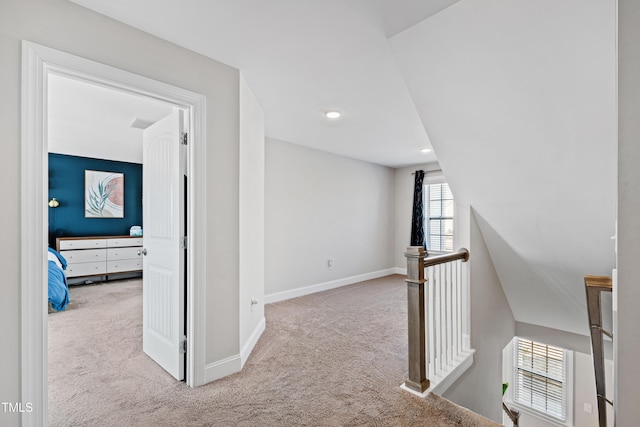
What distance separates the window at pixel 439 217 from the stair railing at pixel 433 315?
10.0 feet

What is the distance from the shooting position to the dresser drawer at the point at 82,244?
16.9ft

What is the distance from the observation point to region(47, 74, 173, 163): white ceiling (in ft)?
9.07

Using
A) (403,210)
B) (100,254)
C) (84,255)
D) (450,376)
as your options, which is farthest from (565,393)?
(84,255)

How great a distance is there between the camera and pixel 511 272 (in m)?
3.15

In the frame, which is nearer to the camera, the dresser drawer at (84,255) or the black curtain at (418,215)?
the dresser drawer at (84,255)

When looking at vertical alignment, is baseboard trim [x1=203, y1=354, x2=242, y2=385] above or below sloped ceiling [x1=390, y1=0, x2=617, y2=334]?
below

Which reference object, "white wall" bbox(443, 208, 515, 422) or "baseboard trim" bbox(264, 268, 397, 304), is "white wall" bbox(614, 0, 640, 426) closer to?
"white wall" bbox(443, 208, 515, 422)

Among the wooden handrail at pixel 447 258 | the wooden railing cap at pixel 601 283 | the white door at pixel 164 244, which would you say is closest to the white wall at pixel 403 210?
the wooden handrail at pixel 447 258

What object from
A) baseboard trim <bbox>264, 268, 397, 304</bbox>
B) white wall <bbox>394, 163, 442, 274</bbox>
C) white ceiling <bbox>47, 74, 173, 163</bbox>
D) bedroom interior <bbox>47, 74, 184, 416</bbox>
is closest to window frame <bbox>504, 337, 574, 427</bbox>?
white wall <bbox>394, 163, 442, 274</bbox>

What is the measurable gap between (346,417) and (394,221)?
191 inches

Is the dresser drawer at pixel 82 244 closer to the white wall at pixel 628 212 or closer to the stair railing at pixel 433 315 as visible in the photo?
the stair railing at pixel 433 315

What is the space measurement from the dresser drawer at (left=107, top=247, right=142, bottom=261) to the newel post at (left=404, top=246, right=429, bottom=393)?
5.48 meters

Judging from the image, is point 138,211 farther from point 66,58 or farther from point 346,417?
point 346,417

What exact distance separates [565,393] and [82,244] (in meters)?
8.68
